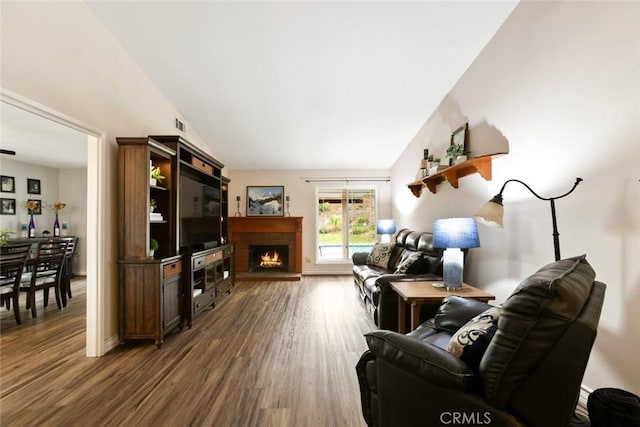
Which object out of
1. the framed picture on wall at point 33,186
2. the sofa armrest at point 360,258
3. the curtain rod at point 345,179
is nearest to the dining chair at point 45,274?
the framed picture on wall at point 33,186

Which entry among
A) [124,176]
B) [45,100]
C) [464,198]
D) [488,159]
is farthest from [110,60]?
[464,198]

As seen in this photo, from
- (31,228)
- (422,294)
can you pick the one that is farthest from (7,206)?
(422,294)

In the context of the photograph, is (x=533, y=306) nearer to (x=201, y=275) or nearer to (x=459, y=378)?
(x=459, y=378)

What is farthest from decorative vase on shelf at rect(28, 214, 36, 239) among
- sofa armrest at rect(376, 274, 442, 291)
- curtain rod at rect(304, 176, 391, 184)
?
sofa armrest at rect(376, 274, 442, 291)

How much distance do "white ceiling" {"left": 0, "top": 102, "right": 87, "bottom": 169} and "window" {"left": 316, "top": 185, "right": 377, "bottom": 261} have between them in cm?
434

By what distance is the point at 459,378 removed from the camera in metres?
1.05

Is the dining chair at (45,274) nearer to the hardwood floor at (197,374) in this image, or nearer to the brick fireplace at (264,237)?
the hardwood floor at (197,374)

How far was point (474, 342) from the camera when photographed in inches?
47.1

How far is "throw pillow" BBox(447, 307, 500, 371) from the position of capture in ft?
3.89

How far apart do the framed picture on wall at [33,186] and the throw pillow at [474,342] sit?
24.9 feet

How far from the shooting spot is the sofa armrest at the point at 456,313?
180 cm

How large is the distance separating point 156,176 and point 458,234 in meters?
3.13

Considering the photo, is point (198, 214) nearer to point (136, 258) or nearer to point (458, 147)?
point (136, 258)

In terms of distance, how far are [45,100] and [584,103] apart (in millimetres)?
3819
